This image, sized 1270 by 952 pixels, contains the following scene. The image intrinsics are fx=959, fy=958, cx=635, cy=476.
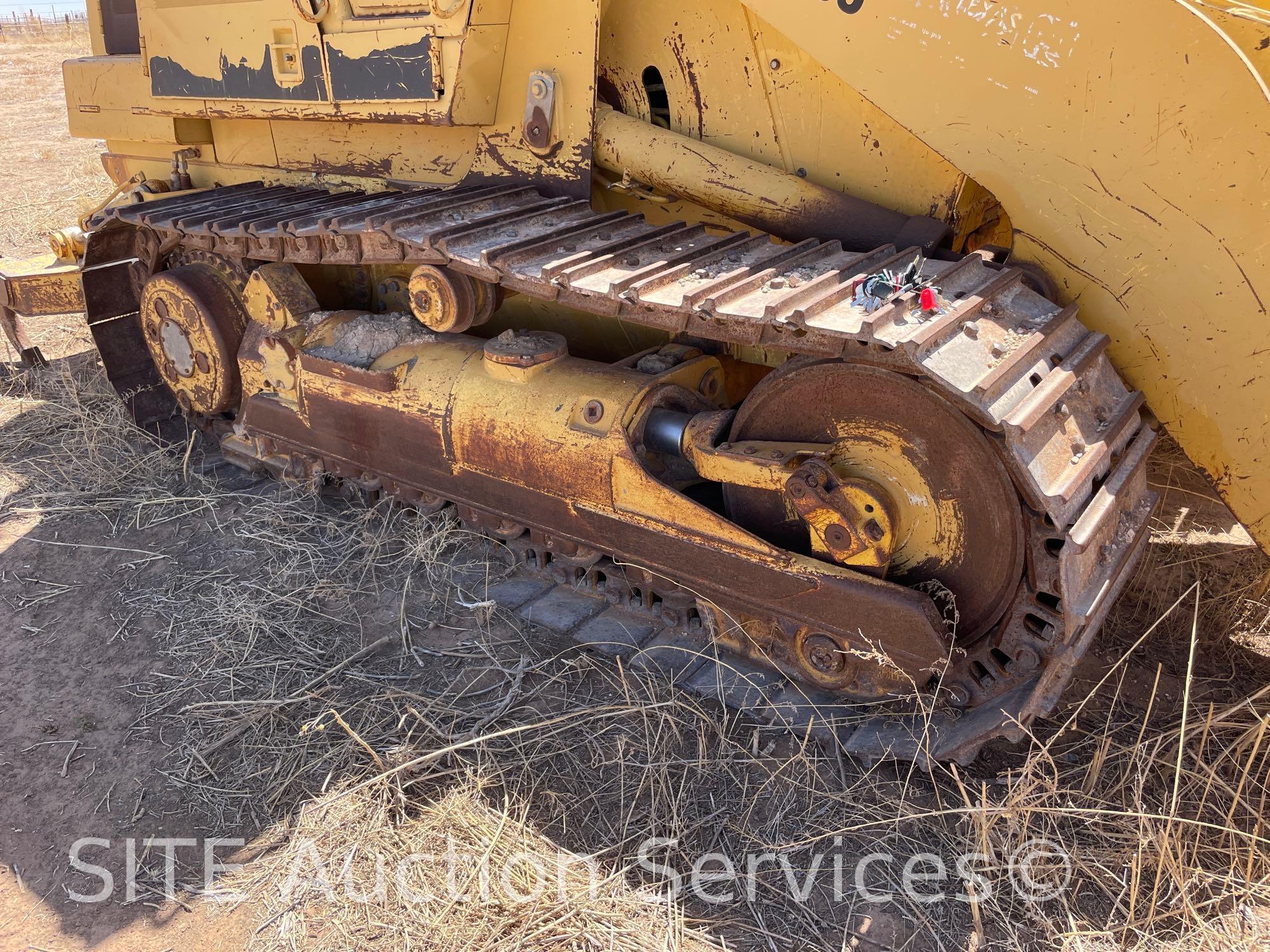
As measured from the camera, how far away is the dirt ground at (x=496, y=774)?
7.74ft

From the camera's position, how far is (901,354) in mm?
2260

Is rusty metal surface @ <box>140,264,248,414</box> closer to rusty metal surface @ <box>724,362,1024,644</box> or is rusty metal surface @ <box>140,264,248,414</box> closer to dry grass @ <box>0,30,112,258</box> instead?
dry grass @ <box>0,30,112,258</box>

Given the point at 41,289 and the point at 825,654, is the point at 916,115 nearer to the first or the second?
the point at 825,654

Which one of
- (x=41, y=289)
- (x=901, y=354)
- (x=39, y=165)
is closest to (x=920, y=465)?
(x=901, y=354)

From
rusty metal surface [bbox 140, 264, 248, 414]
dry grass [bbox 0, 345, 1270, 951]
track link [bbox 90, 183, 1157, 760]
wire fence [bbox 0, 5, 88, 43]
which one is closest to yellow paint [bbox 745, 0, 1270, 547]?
track link [bbox 90, 183, 1157, 760]

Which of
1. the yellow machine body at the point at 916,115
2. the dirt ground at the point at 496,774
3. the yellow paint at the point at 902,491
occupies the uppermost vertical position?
the yellow machine body at the point at 916,115

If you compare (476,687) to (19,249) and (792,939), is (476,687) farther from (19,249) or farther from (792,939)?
(19,249)

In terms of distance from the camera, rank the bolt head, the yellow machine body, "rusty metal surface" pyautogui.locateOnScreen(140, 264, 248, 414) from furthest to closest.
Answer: "rusty metal surface" pyautogui.locateOnScreen(140, 264, 248, 414)
the bolt head
the yellow machine body

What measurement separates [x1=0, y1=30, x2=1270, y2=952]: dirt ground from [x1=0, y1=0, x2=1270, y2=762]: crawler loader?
254 millimetres

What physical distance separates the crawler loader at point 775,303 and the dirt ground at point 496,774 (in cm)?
25

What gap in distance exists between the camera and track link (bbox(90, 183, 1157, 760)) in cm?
231

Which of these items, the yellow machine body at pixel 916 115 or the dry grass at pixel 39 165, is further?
the dry grass at pixel 39 165

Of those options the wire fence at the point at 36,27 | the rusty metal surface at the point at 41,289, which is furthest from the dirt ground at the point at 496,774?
the wire fence at the point at 36,27

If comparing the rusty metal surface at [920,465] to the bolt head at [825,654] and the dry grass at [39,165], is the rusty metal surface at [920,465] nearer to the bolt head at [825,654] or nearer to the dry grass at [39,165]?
the bolt head at [825,654]
